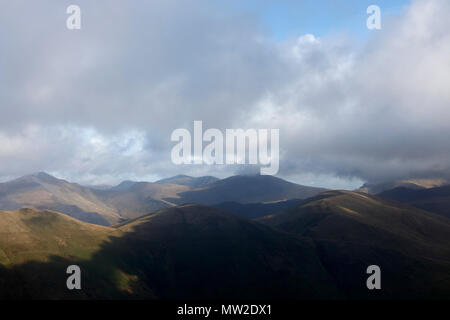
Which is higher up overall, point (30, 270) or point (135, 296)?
point (30, 270)
